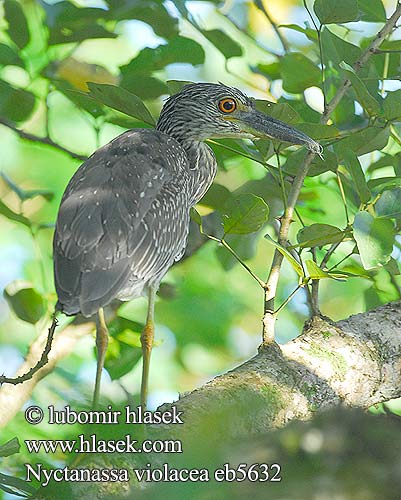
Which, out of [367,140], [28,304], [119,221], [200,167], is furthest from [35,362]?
[367,140]

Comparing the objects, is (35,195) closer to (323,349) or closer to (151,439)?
(323,349)

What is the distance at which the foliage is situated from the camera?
6.06 feet

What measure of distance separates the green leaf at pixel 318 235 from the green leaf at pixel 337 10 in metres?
0.54

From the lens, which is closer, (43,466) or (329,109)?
(43,466)

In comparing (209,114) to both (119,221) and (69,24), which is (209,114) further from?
(119,221)

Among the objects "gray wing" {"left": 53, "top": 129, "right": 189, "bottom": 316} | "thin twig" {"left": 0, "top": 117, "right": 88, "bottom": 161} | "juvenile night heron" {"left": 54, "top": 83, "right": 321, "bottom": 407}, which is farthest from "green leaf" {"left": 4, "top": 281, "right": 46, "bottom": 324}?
"thin twig" {"left": 0, "top": 117, "right": 88, "bottom": 161}

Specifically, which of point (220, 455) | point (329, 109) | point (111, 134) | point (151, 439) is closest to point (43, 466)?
point (151, 439)

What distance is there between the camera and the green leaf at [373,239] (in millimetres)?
1642

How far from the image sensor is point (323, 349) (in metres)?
1.81

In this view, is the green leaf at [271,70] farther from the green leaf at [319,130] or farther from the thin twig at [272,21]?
the green leaf at [319,130]

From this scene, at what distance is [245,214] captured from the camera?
5.95 ft

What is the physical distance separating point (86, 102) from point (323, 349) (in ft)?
3.33

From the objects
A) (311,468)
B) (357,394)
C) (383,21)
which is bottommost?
(311,468)

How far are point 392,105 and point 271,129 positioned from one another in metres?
0.42
